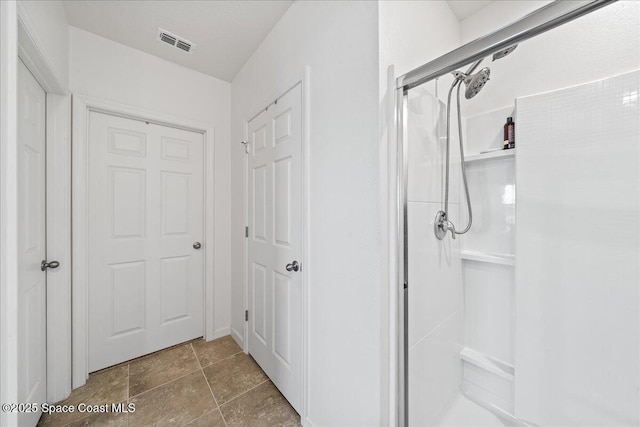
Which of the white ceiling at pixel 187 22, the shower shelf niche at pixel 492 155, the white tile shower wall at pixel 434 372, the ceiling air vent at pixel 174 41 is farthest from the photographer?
the ceiling air vent at pixel 174 41

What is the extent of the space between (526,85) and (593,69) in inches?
10.0

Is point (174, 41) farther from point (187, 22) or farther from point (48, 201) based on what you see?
point (48, 201)

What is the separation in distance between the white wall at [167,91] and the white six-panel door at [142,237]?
0.52 feet

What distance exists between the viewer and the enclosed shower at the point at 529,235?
3.51ft

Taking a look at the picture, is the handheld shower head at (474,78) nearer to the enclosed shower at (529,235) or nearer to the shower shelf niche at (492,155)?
the enclosed shower at (529,235)

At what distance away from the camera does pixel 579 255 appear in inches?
46.1

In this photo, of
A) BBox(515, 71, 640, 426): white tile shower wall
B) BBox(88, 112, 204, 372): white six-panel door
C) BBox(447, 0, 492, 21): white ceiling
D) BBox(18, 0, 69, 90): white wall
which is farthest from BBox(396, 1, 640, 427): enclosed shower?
BBox(88, 112, 204, 372): white six-panel door

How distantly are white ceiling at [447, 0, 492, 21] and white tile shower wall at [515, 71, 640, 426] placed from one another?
2.34 ft

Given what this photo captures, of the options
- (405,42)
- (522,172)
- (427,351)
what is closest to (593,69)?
(522,172)

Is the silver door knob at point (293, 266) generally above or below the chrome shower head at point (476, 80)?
below

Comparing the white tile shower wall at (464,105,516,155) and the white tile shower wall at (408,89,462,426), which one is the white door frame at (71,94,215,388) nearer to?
the white tile shower wall at (408,89,462,426)

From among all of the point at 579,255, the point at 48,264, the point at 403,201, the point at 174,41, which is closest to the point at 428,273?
the point at 403,201

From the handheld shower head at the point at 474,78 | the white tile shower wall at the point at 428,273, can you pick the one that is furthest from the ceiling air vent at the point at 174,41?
the white tile shower wall at the point at 428,273

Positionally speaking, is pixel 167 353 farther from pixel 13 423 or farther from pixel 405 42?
pixel 405 42
